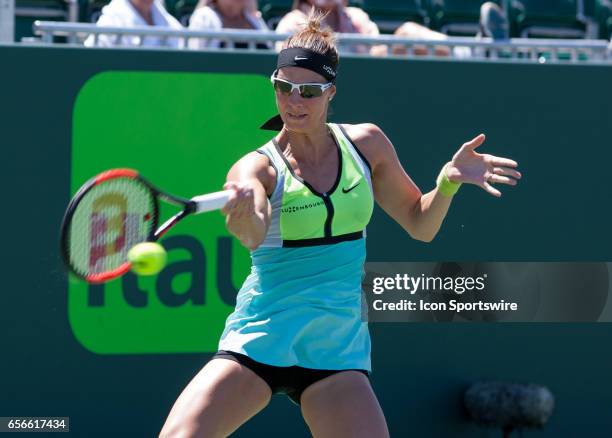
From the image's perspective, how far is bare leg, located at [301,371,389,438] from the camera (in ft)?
10.8

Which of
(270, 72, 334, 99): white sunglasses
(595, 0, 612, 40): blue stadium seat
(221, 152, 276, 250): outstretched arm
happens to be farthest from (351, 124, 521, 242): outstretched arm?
(595, 0, 612, 40): blue stadium seat

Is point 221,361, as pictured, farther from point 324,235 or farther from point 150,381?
point 150,381

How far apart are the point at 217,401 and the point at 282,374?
9.9 inches

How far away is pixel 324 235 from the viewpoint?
345 centimetres

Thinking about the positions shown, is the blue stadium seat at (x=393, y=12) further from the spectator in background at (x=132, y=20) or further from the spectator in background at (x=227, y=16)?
the spectator in background at (x=132, y=20)

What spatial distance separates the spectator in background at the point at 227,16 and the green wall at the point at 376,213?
638mm

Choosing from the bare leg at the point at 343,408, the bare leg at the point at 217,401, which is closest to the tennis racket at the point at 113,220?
Result: the bare leg at the point at 217,401

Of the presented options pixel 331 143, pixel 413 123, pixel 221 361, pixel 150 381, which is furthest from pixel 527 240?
pixel 221 361

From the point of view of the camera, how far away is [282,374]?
3.41 m

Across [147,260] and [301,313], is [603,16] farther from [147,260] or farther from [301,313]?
[147,260]

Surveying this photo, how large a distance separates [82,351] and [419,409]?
168cm

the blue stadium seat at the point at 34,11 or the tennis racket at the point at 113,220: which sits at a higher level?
the blue stadium seat at the point at 34,11

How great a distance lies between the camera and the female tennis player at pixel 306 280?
3324 mm

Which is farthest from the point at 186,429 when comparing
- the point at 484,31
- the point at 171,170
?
the point at 484,31
